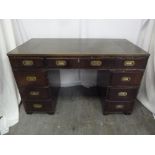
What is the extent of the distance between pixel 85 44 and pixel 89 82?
2.48ft

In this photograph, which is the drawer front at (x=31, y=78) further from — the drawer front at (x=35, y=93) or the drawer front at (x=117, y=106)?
the drawer front at (x=117, y=106)

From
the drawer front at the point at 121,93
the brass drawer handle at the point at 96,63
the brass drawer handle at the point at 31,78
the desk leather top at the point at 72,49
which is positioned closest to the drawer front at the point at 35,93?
the brass drawer handle at the point at 31,78

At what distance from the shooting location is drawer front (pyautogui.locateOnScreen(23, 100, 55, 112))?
1.51 m

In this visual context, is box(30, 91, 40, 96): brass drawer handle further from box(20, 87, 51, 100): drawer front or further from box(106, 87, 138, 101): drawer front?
box(106, 87, 138, 101): drawer front

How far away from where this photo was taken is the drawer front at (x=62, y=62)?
4.10 ft

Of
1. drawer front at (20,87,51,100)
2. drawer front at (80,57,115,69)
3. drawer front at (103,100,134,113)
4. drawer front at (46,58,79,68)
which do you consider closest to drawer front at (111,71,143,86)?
drawer front at (80,57,115,69)

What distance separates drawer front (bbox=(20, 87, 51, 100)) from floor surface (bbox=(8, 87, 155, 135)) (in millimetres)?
276

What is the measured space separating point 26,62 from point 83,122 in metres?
0.85

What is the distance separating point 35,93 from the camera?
1441mm

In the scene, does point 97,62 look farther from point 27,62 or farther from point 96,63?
point 27,62

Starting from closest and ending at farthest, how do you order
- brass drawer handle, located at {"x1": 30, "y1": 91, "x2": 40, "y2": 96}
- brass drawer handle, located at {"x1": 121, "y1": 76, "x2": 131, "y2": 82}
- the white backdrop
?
brass drawer handle, located at {"x1": 121, "y1": 76, "x2": 131, "y2": 82}, brass drawer handle, located at {"x1": 30, "y1": 91, "x2": 40, "y2": 96}, the white backdrop

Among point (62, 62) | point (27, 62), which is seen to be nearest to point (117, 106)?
point (62, 62)

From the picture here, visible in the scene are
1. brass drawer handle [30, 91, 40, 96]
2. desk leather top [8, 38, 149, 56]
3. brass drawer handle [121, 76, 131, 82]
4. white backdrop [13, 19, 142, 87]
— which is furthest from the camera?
white backdrop [13, 19, 142, 87]
